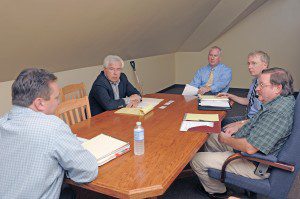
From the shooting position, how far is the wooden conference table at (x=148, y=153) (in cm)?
116

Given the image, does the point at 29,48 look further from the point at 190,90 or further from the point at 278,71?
the point at 278,71

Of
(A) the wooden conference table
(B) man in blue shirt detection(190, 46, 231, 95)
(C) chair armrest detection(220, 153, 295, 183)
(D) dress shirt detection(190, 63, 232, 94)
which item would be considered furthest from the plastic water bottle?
(D) dress shirt detection(190, 63, 232, 94)

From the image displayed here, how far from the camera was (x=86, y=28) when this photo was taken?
277cm

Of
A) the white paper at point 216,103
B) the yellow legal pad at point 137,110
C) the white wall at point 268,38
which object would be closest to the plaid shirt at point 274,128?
the white paper at point 216,103

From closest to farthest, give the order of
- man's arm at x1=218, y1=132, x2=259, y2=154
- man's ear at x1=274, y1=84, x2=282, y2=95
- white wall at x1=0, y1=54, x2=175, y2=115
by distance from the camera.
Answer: man's arm at x1=218, y1=132, x2=259, y2=154 → man's ear at x1=274, y1=84, x2=282, y2=95 → white wall at x1=0, y1=54, x2=175, y2=115

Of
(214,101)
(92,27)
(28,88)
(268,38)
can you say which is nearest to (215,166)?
(214,101)

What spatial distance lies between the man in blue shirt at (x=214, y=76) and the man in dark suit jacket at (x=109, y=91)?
3.10 feet

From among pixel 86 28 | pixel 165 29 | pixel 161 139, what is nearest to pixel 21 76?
pixel 161 139

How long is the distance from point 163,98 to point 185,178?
847mm

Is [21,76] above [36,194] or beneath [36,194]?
above

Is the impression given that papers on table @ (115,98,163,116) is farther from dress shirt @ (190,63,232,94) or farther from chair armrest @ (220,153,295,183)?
dress shirt @ (190,63,232,94)

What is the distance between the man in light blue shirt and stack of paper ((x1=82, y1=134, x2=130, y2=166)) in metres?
0.19

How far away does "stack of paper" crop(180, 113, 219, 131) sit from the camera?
6.24ft

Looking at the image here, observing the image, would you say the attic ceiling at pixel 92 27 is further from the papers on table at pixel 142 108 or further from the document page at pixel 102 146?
the document page at pixel 102 146
